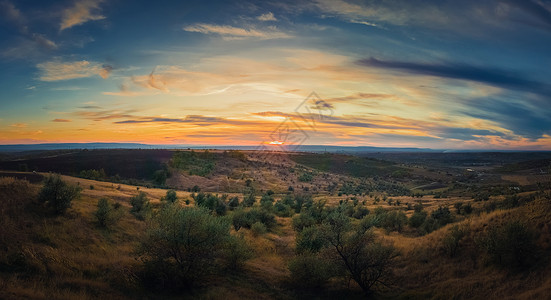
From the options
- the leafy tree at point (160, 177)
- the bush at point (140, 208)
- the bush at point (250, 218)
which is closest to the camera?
the bush at point (140, 208)

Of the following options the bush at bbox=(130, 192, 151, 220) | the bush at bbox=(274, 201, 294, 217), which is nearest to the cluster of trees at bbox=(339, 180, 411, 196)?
the bush at bbox=(274, 201, 294, 217)

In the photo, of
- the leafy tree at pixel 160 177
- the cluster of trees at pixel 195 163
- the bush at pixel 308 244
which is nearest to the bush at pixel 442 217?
the bush at pixel 308 244

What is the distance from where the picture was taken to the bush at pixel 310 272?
15086 millimetres

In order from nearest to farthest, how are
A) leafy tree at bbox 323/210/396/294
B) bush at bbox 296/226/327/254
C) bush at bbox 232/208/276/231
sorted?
leafy tree at bbox 323/210/396/294, bush at bbox 296/226/327/254, bush at bbox 232/208/276/231

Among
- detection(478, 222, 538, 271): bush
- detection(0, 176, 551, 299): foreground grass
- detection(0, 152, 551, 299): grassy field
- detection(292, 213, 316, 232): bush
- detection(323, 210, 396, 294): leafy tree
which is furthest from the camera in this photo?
detection(292, 213, 316, 232): bush

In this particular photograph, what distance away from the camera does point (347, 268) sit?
14.8 meters

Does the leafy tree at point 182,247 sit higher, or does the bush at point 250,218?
the leafy tree at point 182,247

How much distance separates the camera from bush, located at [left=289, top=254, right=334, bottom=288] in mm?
15086

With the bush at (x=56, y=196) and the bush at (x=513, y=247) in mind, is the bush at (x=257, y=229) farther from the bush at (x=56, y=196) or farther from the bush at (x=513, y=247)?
the bush at (x=513, y=247)

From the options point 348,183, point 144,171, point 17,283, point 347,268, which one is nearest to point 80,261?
point 17,283

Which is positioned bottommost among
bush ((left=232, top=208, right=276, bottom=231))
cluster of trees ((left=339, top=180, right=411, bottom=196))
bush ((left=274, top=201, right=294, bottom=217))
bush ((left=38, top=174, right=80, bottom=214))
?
cluster of trees ((left=339, top=180, right=411, bottom=196))

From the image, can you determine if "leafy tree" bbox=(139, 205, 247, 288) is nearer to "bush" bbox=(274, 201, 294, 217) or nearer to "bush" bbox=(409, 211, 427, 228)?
"bush" bbox=(409, 211, 427, 228)

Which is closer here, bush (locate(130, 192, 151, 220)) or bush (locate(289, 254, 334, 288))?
bush (locate(289, 254, 334, 288))

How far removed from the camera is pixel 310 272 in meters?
15.4
